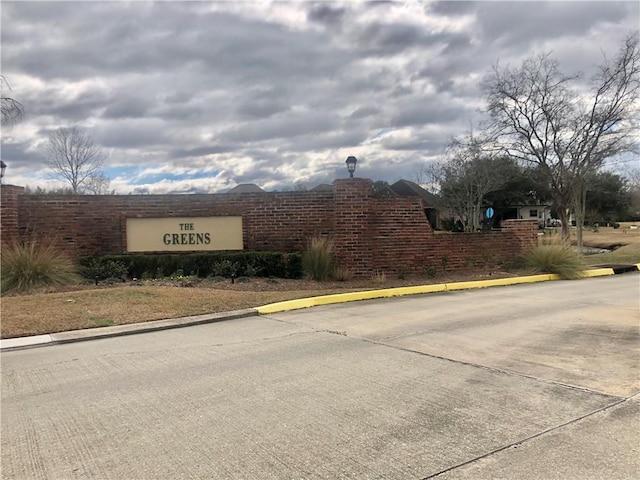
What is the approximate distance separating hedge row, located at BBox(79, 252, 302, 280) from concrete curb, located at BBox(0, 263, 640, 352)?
317cm

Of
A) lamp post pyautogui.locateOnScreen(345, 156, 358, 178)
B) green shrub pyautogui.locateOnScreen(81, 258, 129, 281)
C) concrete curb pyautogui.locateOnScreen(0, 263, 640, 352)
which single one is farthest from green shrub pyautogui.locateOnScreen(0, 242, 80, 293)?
lamp post pyautogui.locateOnScreen(345, 156, 358, 178)

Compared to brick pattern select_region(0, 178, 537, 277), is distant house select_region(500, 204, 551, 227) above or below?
above

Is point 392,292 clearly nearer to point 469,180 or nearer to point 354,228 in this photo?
point 354,228

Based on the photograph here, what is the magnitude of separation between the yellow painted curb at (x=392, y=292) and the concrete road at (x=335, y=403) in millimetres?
1909

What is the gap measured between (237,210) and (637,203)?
68.2 meters

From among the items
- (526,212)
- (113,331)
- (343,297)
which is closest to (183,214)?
(343,297)

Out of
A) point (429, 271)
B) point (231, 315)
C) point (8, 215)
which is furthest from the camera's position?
point (429, 271)

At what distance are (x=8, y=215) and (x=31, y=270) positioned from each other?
2785 millimetres

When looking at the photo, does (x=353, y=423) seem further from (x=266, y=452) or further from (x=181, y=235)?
(x=181, y=235)

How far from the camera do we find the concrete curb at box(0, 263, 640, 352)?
7715 millimetres

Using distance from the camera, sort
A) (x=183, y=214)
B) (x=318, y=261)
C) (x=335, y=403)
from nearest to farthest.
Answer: (x=335, y=403) → (x=318, y=261) → (x=183, y=214)

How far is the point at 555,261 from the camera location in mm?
15633

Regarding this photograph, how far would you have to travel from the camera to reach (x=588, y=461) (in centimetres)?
341

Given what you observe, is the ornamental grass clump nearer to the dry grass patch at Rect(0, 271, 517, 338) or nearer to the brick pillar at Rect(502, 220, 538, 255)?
the brick pillar at Rect(502, 220, 538, 255)
